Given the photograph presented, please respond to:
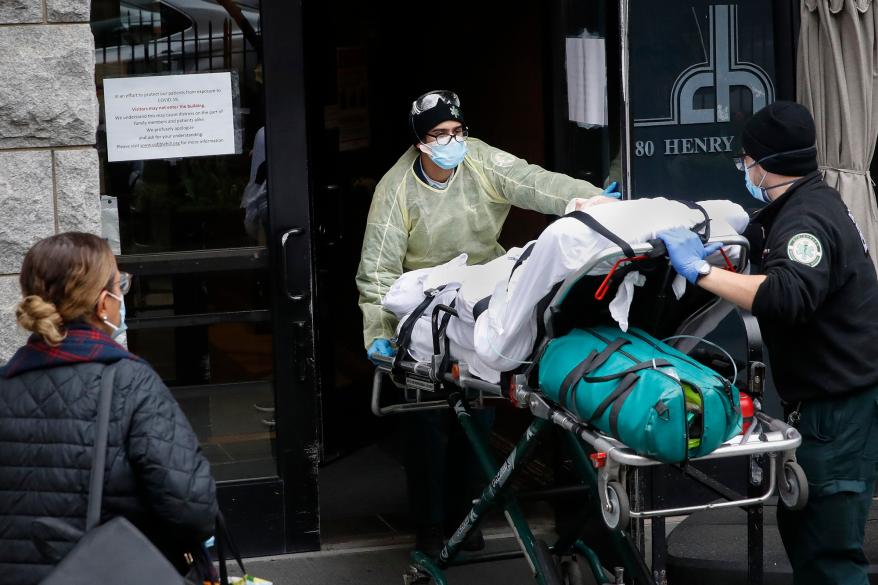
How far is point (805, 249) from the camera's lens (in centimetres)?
375

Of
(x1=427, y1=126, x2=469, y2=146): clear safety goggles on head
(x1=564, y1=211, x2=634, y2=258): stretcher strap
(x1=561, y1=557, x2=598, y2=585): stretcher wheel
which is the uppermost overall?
(x1=427, y1=126, x2=469, y2=146): clear safety goggles on head

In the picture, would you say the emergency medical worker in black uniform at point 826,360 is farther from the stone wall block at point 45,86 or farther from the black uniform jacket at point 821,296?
the stone wall block at point 45,86

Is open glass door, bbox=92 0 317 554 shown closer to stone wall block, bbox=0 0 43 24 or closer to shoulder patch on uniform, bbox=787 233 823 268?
stone wall block, bbox=0 0 43 24

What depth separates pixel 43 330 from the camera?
296 cm

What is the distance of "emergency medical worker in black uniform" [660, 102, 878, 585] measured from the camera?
3902 mm

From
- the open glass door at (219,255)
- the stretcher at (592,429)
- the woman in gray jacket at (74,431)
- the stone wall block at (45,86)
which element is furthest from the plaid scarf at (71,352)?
the open glass door at (219,255)

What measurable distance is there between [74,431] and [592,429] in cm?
144

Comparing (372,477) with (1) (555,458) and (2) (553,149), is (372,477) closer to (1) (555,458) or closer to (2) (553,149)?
(1) (555,458)

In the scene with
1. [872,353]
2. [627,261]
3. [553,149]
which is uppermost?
[553,149]

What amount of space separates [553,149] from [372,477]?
2034 millimetres

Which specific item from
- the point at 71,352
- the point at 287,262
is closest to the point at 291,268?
the point at 287,262

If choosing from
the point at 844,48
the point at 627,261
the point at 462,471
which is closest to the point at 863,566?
the point at 627,261

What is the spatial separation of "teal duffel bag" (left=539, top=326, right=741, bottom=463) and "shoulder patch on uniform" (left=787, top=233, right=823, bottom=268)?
0.49m

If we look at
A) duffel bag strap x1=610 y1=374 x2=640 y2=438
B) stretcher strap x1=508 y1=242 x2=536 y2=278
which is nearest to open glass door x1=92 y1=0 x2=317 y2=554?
stretcher strap x1=508 y1=242 x2=536 y2=278
